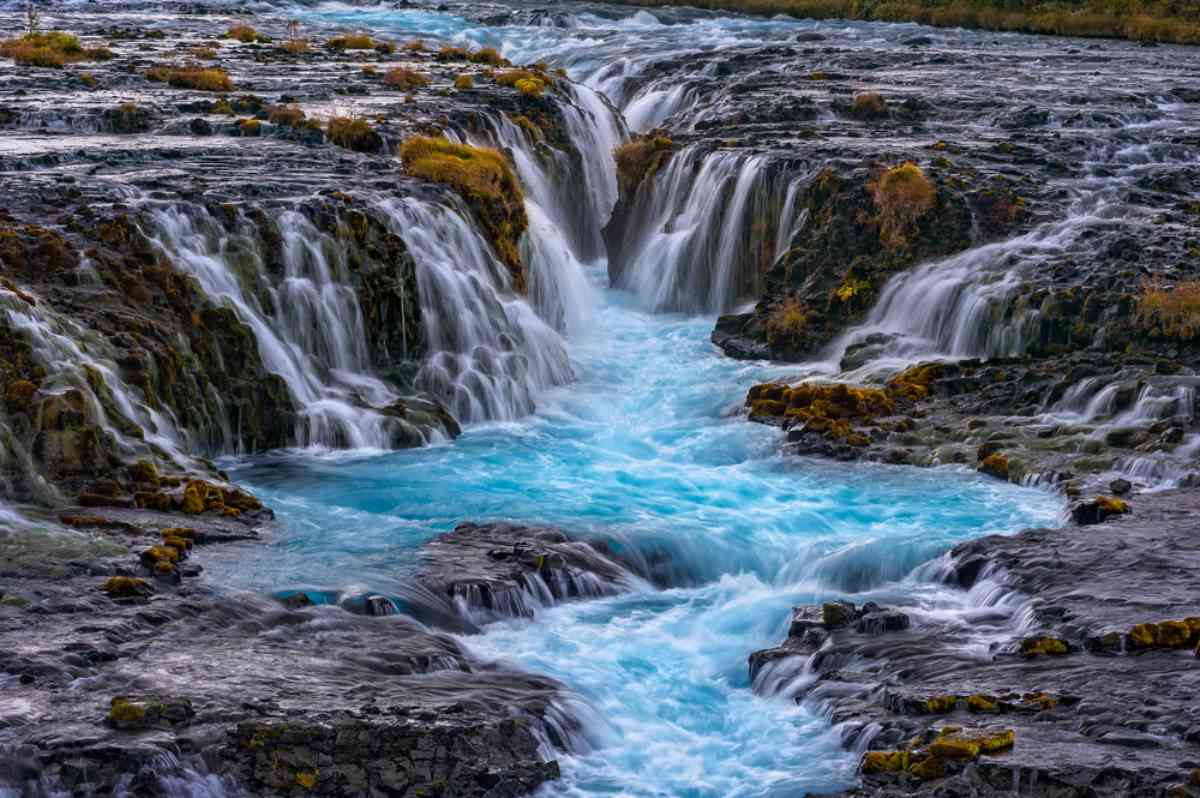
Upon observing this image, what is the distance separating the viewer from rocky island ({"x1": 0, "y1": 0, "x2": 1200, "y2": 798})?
12891 mm

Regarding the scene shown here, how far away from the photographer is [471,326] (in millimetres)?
24578

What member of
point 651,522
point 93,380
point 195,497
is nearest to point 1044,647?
point 651,522

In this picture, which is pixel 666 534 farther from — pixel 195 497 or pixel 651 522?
pixel 195 497

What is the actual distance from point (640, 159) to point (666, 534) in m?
16.2

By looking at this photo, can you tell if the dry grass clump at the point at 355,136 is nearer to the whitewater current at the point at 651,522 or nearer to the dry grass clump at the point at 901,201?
the whitewater current at the point at 651,522

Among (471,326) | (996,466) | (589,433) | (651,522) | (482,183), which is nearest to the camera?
(651,522)

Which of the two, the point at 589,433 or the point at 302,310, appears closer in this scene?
the point at 302,310

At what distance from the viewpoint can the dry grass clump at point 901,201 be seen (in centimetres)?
2764

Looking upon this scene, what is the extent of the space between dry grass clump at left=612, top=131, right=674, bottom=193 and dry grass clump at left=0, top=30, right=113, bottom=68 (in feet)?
45.2

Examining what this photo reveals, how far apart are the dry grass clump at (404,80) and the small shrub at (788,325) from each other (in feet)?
41.2

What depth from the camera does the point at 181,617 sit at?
1430 centimetres

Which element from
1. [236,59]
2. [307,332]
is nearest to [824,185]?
[307,332]

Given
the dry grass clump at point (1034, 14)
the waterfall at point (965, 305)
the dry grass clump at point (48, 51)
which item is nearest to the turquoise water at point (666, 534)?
the waterfall at point (965, 305)

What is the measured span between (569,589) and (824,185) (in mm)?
14504
